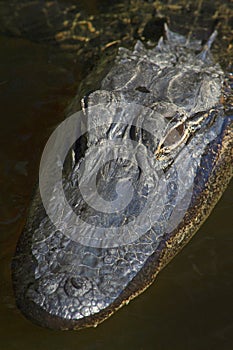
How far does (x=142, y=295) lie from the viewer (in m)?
→ 3.81

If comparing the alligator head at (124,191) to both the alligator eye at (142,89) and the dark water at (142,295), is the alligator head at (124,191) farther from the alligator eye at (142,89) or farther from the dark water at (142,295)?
the dark water at (142,295)

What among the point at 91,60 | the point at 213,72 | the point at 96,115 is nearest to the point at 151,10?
the point at 91,60

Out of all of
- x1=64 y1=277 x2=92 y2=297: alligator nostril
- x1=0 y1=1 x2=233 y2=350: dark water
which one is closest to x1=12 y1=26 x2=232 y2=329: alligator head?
x1=64 y1=277 x2=92 y2=297: alligator nostril

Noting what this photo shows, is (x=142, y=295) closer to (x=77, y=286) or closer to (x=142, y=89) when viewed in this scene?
(x=77, y=286)

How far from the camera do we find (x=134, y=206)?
11.9 feet

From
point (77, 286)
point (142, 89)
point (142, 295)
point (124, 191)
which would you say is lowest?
point (142, 295)

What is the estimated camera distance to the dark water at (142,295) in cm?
357

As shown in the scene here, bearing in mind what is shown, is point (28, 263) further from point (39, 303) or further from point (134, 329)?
point (134, 329)

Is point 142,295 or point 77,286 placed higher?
point 77,286

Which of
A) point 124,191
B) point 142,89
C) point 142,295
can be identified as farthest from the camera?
point 142,89

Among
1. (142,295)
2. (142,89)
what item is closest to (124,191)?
(142,295)

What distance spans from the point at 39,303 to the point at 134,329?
0.76m

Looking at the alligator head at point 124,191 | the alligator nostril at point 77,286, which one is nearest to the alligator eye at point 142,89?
Result: the alligator head at point 124,191

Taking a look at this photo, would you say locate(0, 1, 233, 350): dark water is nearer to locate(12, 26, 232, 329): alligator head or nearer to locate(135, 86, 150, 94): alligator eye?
locate(12, 26, 232, 329): alligator head
